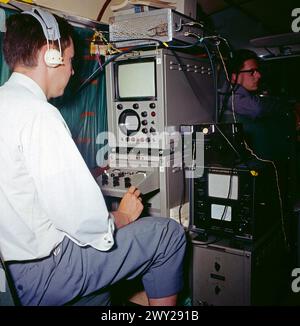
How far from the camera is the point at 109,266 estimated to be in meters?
1.28

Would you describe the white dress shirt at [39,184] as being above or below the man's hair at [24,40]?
below

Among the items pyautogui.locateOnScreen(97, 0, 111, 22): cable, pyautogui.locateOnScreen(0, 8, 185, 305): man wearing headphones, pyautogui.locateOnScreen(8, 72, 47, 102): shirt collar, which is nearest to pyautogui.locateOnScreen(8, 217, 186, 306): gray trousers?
pyautogui.locateOnScreen(0, 8, 185, 305): man wearing headphones

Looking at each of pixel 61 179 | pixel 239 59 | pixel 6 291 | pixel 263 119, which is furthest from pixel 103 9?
pixel 6 291

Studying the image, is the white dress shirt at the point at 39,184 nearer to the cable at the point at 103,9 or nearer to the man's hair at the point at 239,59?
the cable at the point at 103,9

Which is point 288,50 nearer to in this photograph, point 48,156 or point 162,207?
point 162,207

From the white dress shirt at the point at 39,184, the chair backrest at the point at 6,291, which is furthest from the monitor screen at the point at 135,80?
the chair backrest at the point at 6,291

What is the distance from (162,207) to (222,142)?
49cm

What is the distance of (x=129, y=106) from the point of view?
1982 mm

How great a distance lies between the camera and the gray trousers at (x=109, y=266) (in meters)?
1.18

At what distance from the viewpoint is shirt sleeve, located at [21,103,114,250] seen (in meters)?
1.06

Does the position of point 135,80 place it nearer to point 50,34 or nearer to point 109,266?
point 50,34

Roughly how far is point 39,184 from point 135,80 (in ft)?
3.44
